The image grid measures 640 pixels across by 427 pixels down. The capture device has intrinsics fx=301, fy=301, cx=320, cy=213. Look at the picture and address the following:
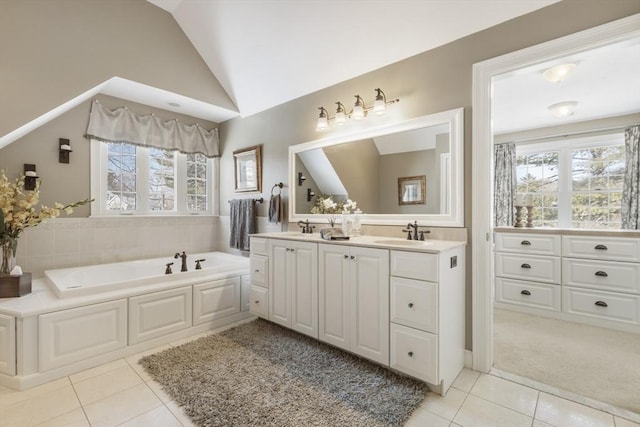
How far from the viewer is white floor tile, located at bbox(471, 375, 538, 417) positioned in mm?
1758

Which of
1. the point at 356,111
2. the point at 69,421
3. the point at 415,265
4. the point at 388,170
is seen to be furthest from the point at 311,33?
the point at 69,421

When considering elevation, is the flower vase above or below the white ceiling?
below

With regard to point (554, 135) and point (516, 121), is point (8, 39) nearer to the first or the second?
point (516, 121)

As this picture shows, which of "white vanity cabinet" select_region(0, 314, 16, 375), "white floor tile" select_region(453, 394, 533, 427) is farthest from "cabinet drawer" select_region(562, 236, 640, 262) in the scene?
"white vanity cabinet" select_region(0, 314, 16, 375)

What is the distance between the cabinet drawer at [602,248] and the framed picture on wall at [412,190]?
189cm

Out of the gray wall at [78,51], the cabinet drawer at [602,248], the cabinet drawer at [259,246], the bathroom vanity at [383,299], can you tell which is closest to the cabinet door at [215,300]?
the cabinet drawer at [259,246]

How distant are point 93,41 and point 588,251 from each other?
5051 mm

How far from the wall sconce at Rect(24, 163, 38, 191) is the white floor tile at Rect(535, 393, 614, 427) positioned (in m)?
4.38

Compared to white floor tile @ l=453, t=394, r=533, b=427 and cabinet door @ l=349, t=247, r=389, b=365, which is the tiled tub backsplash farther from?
white floor tile @ l=453, t=394, r=533, b=427

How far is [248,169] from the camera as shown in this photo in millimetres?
3883

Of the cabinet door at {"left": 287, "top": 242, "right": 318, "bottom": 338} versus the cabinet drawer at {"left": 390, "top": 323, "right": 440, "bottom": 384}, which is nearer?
the cabinet drawer at {"left": 390, "top": 323, "right": 440, "bottom": 384}

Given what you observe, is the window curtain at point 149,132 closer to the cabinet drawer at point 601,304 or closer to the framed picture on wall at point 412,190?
the framed picture on wall at point 412,190

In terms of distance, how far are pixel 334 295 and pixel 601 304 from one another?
2703 millimetres

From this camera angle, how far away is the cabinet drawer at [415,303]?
1803 mm
